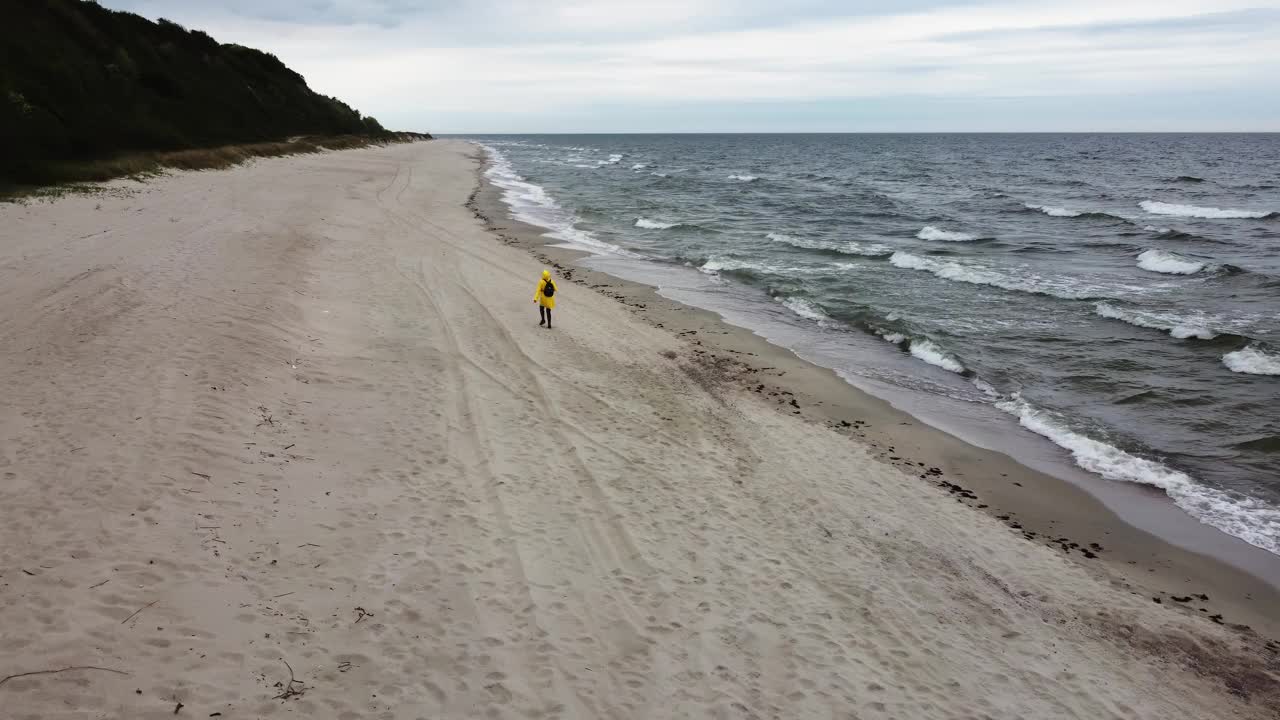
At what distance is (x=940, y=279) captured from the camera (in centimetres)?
2527

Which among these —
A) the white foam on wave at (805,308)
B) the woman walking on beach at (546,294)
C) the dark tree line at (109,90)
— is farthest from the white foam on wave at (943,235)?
the dark tree line at (109,90)

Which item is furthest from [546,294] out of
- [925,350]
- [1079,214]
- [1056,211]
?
[1056,211]

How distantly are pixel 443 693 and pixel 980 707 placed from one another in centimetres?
478

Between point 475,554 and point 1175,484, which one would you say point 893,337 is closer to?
point 1175,484

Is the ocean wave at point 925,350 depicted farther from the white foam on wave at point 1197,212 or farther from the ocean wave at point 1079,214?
the white foam on wave at point 1197,212

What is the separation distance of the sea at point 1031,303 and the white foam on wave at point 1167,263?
0.08 metres

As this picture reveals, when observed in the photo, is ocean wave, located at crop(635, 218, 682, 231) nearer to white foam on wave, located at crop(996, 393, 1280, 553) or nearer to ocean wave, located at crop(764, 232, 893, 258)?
ocean wave, located at crop(764, 232, 893, 258)

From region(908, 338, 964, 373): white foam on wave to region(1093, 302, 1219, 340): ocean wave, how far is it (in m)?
6.77

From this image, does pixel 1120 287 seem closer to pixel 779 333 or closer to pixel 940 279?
pixel 940 279

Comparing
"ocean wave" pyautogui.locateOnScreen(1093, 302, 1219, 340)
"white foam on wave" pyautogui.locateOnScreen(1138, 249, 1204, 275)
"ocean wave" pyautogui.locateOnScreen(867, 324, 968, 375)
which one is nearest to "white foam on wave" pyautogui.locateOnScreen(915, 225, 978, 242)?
"white foam on wave" pyautogui.locateOnScreen(1138, 249, 1204, 275)

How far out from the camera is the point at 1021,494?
10.6 m

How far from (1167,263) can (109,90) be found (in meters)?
50.9

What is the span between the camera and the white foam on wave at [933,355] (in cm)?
1622

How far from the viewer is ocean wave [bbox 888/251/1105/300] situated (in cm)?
2303
